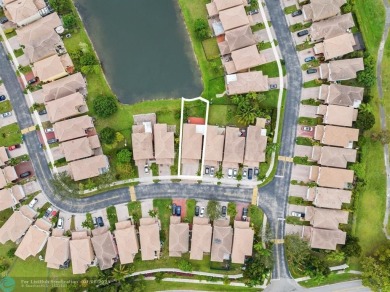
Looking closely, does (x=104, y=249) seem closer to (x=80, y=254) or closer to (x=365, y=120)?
(x=80, y=254)

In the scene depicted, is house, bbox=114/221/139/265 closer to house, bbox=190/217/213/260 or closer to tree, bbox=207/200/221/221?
house, bbox=190/217/213/260

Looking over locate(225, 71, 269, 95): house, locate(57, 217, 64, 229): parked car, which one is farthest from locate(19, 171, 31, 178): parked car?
locate(225, 71, 269, 95): house

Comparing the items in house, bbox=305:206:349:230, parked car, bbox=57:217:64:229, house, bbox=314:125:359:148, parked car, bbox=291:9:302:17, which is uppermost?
parked car, bbox=291:9:302:17

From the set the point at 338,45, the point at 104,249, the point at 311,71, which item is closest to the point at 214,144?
the point at 311,71

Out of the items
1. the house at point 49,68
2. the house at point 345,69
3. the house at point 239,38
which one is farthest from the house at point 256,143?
the house at point 49,68

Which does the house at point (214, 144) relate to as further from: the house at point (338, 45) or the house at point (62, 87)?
the house at point (62, 87)

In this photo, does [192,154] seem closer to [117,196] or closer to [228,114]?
[228,114]
